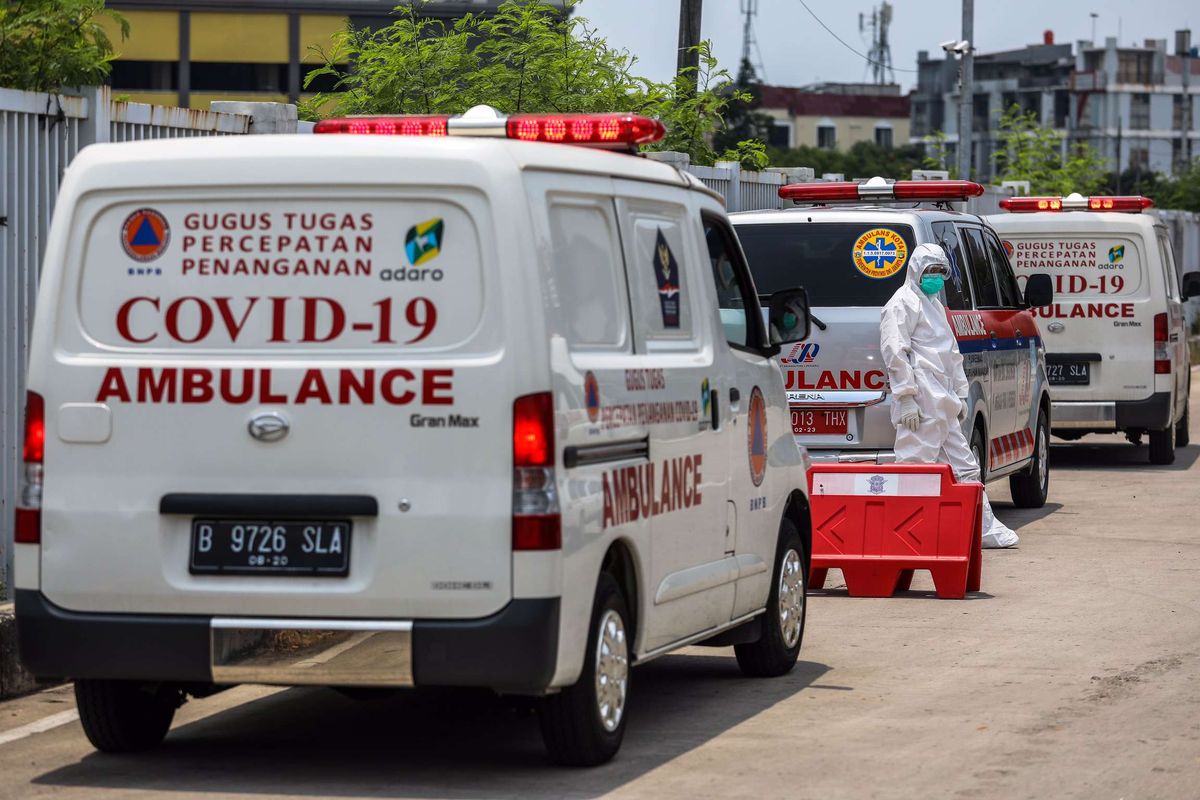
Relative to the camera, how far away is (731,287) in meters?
8.72

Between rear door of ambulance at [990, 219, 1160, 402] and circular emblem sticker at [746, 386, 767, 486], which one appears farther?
rear door of ambulance at [990, 219, 1160, 402]

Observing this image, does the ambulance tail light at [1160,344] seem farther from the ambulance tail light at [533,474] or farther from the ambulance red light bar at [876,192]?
the ambulance tail light at [533,474]

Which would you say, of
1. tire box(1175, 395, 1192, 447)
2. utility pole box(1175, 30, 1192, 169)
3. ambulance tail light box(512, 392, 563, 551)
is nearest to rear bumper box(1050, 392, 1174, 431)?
tire box(1175, 395, 1192, 447)

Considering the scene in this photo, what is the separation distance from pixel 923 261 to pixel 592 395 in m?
5.99

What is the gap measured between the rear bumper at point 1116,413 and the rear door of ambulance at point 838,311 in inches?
248

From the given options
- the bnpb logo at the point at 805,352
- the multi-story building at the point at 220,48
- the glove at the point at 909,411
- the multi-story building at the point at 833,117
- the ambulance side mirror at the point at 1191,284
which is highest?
the multi-story building at the point at 833,117

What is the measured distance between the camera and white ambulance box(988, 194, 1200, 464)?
1880cm

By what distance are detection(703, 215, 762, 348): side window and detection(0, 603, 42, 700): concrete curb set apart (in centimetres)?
301

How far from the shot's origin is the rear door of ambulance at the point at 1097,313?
18.8 meters

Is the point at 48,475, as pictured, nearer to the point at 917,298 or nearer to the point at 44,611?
the point at 44,611

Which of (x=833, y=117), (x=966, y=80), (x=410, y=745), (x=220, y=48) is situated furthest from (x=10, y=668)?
(x=833, y=117)

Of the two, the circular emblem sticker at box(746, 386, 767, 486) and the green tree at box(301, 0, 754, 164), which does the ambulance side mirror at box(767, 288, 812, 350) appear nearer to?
the circular emblem sticker at box(746, 386, 767, 486)

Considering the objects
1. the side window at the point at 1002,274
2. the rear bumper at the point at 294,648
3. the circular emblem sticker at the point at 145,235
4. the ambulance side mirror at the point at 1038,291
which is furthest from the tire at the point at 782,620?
the ambulance side mirror at the point at 1038,291

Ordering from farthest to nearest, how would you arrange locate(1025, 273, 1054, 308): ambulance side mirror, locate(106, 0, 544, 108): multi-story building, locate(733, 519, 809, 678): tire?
locate(106, 0, 544, 108): multi-story building
locate(1025, 273, 1054, 308): ambulance side mirror
locate(733, 519, 809, 678): tire
